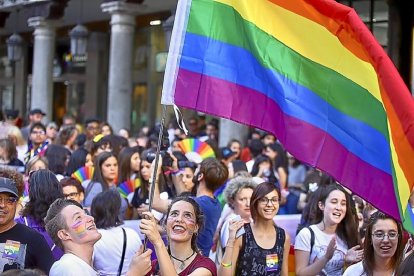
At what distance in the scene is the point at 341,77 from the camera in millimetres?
5551

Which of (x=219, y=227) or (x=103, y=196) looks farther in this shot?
(x=219, y=227)

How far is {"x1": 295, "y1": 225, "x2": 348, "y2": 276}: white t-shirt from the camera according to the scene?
284 inches

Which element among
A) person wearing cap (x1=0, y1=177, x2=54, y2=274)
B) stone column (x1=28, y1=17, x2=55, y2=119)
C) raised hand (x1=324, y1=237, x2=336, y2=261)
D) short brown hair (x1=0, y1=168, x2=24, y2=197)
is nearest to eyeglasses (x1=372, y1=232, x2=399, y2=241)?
raised hand (x1=324, y1=237, x2=336, y2=261)

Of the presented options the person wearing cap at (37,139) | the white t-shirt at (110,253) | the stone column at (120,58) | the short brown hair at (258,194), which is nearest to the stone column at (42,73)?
the stone column at (120,58)

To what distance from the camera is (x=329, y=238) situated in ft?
24.3

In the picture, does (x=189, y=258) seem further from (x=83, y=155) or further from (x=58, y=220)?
(x=83, y=155)

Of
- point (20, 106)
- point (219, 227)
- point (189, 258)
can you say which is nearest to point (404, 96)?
point (189, 258)

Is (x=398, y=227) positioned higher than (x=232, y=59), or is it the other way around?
(x=232, y=59)

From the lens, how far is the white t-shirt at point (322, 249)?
7.21 m

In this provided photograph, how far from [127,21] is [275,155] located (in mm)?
8030

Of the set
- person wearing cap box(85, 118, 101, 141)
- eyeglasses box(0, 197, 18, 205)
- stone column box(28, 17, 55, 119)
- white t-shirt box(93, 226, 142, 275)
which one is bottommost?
white t-shirt box(93, 226, 142, 275)

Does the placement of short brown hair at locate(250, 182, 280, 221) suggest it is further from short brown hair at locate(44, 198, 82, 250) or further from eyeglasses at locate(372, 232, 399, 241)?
short brown hair at locate(44, 198, 82, 250)

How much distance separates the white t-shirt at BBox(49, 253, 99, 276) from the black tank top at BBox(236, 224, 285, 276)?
1491 millimetres

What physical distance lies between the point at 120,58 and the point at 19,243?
14860 millimetres
